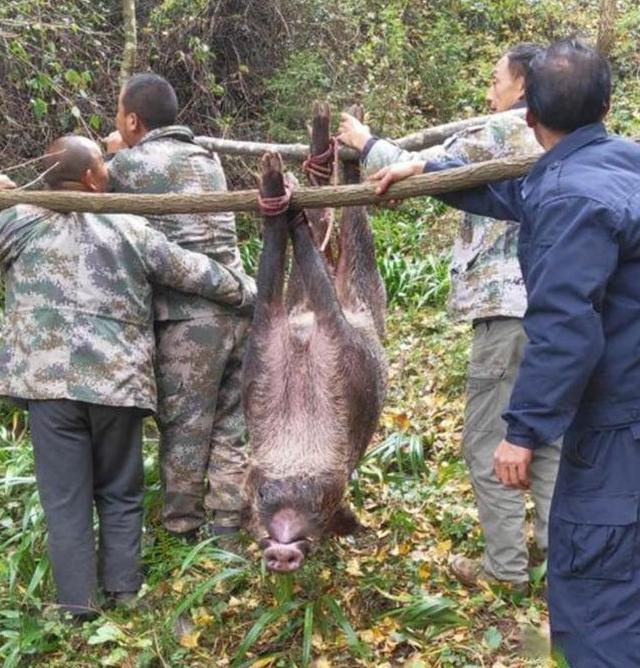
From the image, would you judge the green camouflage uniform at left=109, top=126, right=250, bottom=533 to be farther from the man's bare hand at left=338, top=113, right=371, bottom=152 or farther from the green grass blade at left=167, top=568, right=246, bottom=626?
the man's bare hand at left=338, top=113, right=371, bottom=152

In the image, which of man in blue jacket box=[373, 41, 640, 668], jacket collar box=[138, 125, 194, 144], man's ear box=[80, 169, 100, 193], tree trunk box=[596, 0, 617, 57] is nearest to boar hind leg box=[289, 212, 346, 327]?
man's ear box=[80, 169, 100, 193]

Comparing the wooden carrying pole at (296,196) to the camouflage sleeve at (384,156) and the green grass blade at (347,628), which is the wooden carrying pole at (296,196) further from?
the green grass blade at (347,628)

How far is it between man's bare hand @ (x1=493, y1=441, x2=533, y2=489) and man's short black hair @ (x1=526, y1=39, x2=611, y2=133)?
113 centimetres

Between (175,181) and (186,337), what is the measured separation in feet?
2.89

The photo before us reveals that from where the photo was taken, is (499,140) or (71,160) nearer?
(499,140)

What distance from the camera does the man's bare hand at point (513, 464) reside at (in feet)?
10.7

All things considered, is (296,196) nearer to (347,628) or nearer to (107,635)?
(347,628)

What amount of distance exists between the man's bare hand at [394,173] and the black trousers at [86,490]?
1.94m

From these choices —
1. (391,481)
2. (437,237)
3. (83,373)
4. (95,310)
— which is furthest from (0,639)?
(437,237)

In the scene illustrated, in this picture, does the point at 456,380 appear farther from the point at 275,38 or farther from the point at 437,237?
the point at 275,38

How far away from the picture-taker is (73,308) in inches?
197

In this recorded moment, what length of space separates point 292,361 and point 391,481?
1.86 m

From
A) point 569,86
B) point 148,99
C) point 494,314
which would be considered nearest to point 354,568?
point 494,314

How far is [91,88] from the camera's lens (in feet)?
36.8
